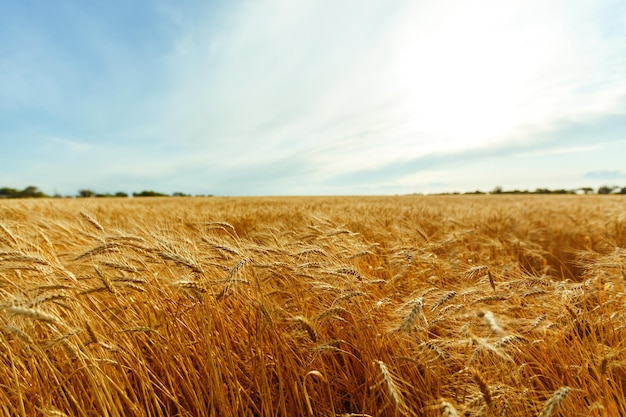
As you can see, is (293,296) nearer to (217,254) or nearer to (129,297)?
(217,254)

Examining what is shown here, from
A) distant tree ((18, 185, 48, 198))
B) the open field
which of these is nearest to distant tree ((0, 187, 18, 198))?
distant tree ((18, 185, 48, 198))

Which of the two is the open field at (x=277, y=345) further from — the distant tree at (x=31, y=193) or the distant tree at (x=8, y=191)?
the distant tree at (x=8, y=191)

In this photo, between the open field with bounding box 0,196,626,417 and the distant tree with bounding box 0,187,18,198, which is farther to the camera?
the distant tree with bounding box 0,187,18,198

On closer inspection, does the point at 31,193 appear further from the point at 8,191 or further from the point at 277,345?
the point at 277,345

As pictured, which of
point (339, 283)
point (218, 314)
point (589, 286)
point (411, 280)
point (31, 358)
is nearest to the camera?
point (31, 358)

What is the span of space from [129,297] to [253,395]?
935 millimetres

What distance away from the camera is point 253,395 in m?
1.45

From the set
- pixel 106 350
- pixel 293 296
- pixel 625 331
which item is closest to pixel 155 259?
pixel 106 350

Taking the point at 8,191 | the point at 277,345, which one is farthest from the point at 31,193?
the point at 277,345

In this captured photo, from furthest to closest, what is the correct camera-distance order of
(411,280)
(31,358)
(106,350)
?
(411,280)
(106,350)
(31,358)

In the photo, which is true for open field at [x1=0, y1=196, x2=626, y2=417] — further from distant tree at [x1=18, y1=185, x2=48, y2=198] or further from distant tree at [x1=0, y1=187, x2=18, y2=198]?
distant tree at [x1=0, y1=187, x2=18, y2=198]

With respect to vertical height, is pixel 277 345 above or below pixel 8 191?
below

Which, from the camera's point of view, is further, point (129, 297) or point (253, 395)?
point (129, 297)

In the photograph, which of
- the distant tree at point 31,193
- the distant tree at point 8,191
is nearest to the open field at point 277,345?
the distant tree at point 31,193
